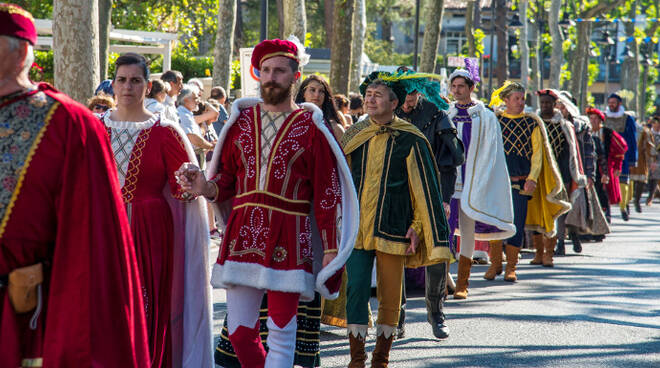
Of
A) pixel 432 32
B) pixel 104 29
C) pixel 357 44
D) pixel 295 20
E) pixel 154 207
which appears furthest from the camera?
pixel 357 44

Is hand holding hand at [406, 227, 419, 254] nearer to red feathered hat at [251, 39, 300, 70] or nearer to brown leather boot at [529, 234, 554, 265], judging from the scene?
red feathered hat at [251, 39, 300, 70]

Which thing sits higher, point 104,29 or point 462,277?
point 104,29

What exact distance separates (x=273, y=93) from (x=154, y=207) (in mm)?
887

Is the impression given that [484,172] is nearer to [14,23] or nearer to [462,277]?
[462,277]

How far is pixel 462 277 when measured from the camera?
1003cm

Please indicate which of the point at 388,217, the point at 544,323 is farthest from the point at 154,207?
the point at 544,323

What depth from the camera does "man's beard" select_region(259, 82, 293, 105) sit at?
534 centimetres

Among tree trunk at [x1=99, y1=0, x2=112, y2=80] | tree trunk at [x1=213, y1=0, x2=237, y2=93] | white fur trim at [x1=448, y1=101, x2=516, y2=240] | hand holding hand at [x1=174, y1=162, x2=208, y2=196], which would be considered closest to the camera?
hand holding hand at [x1=174, y1=162, x2=208, y2=196]

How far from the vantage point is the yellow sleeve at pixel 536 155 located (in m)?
11.1

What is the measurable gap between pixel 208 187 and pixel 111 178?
1.59m

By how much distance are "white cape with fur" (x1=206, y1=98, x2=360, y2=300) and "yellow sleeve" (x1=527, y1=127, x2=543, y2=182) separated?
5.97m

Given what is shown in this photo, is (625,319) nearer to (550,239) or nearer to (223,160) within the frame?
(550,239)

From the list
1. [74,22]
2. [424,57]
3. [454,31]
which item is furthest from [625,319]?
[454,31]

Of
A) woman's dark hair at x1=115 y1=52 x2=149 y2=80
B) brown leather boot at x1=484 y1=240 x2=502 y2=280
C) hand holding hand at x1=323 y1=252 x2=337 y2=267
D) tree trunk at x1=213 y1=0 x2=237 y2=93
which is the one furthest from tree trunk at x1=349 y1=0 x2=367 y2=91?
hand holding hand at x1=323 y1=252 x2=337 y2=267
